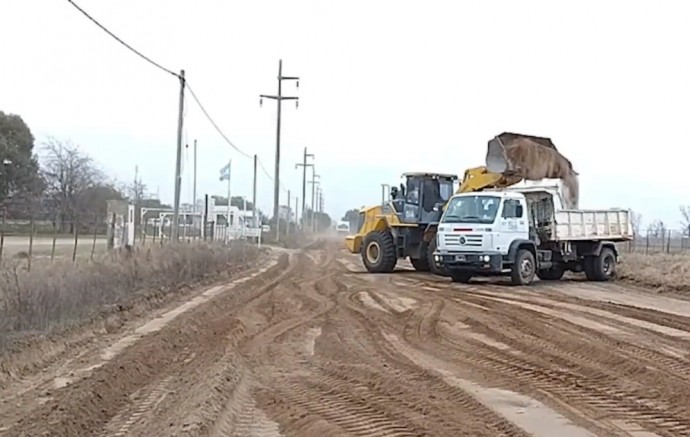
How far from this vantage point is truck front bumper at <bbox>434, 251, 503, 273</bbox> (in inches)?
1041

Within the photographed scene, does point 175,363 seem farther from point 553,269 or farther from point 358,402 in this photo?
A: point 553,269

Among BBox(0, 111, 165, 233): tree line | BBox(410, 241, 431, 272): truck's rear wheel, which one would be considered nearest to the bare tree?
BBox(0, 111, 165, 233): tree line

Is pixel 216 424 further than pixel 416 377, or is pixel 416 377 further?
pixel 416 377

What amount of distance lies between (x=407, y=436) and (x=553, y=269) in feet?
75.1

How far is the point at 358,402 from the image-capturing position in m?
9.48

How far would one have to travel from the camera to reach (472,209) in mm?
27406

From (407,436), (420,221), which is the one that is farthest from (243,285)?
(407,436)

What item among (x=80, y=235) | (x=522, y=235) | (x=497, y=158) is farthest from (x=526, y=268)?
(x=80, y=235)

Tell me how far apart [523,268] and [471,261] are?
1.51m

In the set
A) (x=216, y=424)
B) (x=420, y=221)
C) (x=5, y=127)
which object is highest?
(x=5, y=127)

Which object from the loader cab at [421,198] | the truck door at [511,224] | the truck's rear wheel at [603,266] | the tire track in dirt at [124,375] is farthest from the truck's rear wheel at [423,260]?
the tire track in dirt at [124,375]

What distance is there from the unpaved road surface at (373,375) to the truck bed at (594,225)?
8.43 m

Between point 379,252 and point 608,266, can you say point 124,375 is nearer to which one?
point 379,252

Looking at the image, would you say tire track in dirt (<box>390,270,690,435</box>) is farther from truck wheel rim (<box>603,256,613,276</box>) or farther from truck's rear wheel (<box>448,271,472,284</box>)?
truck wheel rim (<box>603,256,613,276</box>)
